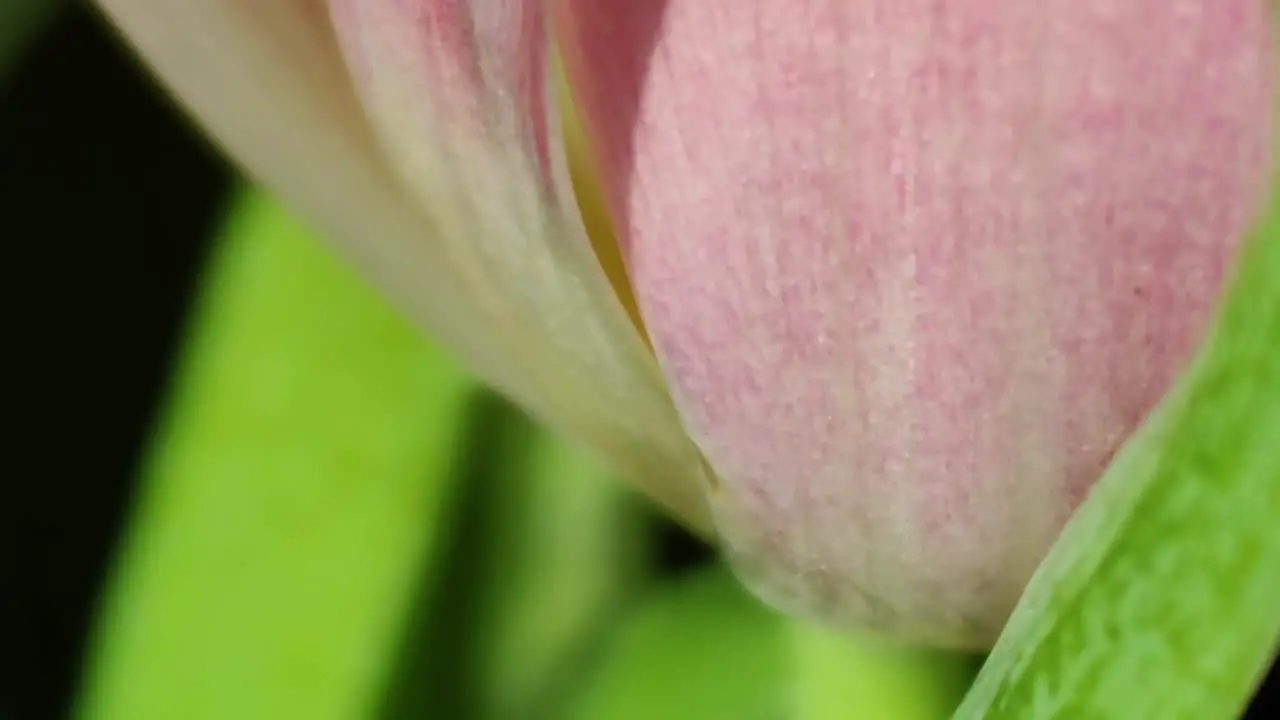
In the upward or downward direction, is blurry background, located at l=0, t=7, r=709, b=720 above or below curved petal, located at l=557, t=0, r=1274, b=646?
below

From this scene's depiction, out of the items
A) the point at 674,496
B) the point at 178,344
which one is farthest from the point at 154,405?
the point at 674,496

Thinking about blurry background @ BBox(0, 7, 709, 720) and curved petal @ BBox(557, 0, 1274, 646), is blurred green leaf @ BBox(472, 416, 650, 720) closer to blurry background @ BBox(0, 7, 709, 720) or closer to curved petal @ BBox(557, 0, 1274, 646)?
blurry background @ BBox(0, 7, 709, 720)

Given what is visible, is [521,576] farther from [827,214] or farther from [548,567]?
[827,214]

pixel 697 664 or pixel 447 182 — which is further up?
pixel 447 182

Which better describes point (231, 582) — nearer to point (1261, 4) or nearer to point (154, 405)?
point (154, 405)

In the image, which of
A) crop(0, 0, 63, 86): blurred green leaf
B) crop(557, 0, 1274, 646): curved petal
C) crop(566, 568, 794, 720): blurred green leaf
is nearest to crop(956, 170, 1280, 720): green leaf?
crop(557, 0, 1274, 646): curved petal

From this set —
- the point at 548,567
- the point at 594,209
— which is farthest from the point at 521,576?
the point at 594,209

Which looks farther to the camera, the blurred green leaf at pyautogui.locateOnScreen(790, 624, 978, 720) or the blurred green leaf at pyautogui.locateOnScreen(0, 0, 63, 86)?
the blurred green leaf at pyautogui.locateOnScreen(0, 0, 63, 86)
